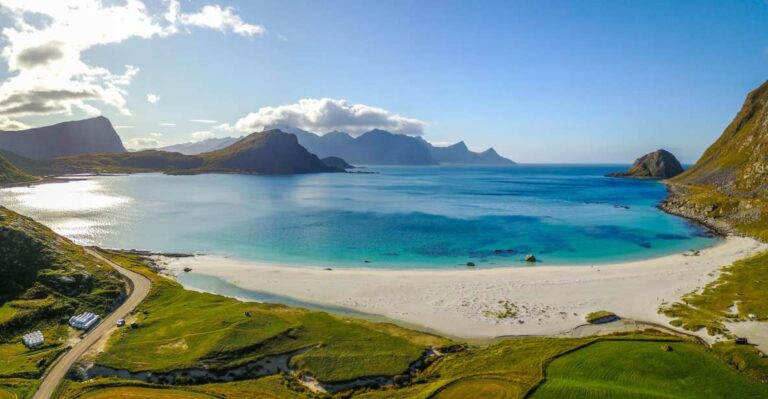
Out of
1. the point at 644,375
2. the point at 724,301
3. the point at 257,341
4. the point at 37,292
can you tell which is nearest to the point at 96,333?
the point at 37,292

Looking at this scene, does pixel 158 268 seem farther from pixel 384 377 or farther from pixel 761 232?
pixel 761 232

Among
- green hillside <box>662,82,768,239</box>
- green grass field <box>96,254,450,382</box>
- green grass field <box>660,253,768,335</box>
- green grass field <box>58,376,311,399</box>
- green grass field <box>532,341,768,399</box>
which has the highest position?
green hillside <box>662,82,768,239</box>

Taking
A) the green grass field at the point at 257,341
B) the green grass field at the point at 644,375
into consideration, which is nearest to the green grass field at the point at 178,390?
the green grass field at the point at 257,341

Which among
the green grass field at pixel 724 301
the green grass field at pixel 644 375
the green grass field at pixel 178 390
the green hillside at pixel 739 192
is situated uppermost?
the green hillside at pixel 739 192

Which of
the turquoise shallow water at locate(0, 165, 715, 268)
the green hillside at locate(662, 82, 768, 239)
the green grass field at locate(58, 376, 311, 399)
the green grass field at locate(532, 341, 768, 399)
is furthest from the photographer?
the green hillside at locate(662, 82, 768, 239)

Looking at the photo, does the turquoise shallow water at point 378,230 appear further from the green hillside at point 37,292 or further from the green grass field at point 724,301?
the green hillside at point 37,292

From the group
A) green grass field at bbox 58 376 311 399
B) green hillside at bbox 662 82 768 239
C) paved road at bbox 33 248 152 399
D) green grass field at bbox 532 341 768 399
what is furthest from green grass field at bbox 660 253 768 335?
paved road at bbox 33 248 152 399

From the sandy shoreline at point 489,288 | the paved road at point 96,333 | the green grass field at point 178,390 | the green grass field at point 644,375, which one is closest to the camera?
the green grass field at point 644,375

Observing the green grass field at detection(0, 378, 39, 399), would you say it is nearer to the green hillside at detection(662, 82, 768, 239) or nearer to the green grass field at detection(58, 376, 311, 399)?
the green grass field at detection(58, 376, 311, 399)
